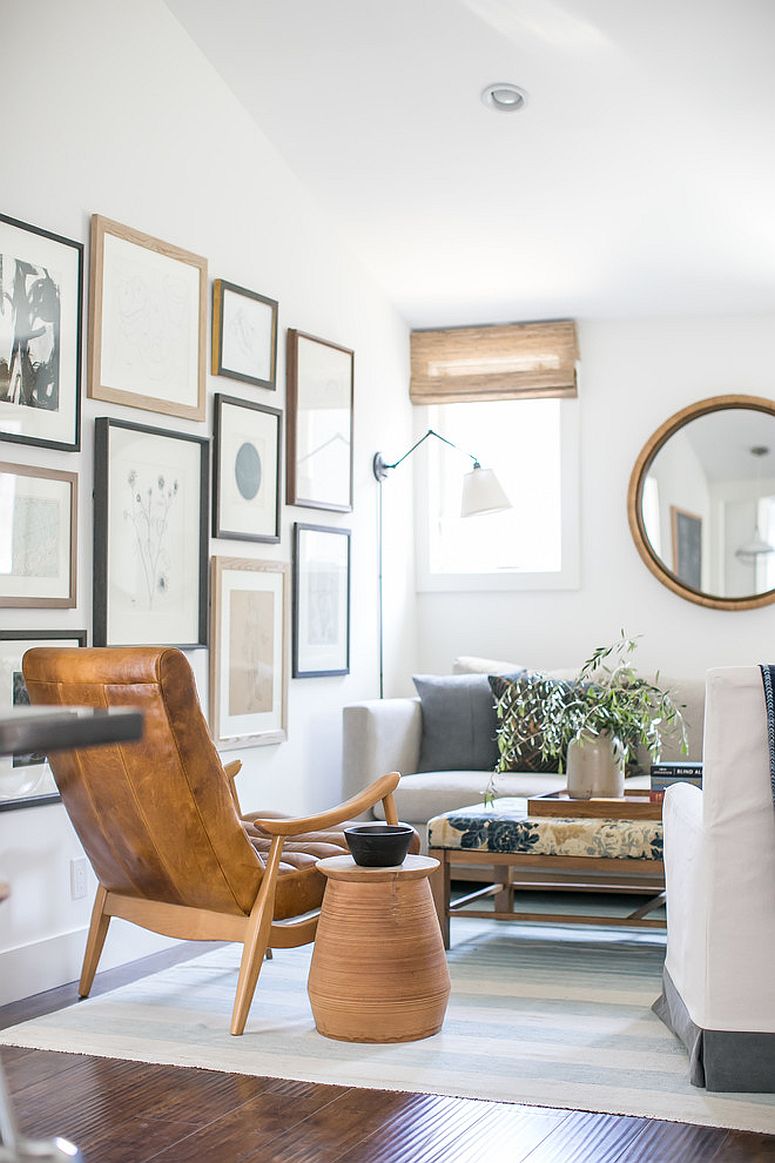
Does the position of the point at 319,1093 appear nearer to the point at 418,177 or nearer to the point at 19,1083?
the point at 19,1083

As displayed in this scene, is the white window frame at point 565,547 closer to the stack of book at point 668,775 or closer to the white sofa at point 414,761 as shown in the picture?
the white sofa at point 414,761

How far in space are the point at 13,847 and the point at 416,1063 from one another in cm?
130

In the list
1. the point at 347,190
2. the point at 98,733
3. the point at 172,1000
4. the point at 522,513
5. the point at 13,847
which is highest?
the point at 347,190

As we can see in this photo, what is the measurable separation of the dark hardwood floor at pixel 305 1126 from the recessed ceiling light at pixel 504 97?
3196 mm

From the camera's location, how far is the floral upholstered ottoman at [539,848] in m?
3.72

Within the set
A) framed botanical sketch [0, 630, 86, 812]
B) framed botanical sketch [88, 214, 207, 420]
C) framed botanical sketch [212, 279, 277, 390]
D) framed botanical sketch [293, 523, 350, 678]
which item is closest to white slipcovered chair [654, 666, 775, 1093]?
framed botanical sketch [0, 630, 86, 812]

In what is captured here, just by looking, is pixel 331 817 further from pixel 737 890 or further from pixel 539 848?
pixel 737 890

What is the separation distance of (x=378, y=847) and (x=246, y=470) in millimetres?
1874

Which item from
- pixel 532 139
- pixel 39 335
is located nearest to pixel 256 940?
pixel 39 335

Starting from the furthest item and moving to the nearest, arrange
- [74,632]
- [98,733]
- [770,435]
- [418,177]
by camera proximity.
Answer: [770,435]
[418,177]
[74,632]
[98,733]

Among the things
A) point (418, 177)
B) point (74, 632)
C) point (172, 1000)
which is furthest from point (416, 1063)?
point (418, 177)

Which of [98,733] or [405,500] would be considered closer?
[98,733]

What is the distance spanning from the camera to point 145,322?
4109 mm

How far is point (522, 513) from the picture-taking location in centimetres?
613
